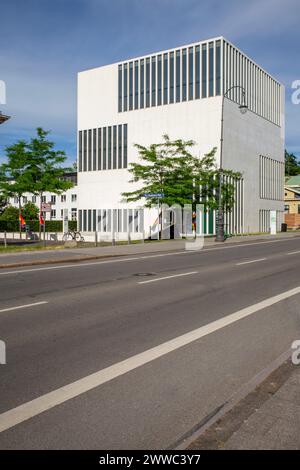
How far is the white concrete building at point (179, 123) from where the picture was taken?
155ft

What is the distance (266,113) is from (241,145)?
9621mm

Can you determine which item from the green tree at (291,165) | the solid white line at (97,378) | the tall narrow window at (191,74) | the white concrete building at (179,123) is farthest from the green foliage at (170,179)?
the green tree at (291,165)

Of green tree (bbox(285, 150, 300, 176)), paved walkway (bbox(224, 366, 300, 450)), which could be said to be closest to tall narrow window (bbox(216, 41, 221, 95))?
paved walkway (bbox(224, 366, 300, 450))

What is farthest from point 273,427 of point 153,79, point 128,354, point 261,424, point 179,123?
point 153,79

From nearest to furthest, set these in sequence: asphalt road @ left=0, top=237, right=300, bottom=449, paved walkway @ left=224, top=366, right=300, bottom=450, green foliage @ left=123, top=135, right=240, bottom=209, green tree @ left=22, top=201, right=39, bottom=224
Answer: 1. paved walkway @ left=224, top=366, right=300, bottom=450
2. asphalt road @ left=0, top=237, right=300, bottom=449
3. green foliage @ left=123, top=135, right=240, bottom=209
4. green tree @ left=22, top=201, right=39, bottom=224

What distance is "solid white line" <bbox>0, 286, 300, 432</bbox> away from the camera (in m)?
3.65

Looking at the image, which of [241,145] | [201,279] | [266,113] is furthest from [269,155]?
[201,279]

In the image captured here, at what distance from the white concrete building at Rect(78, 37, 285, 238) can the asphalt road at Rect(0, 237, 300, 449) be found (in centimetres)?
3562

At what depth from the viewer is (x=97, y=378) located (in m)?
4.45

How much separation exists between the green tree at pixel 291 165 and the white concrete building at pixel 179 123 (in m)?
72.6

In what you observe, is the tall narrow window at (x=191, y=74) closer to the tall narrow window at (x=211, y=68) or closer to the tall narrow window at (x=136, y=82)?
the tall narrow window at (x=211, y=68)

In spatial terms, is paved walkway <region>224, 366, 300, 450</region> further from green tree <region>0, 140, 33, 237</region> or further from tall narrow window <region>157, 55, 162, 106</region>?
tall narrow window <region>157, 55, 162, 106</region>

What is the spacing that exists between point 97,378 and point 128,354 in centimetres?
84

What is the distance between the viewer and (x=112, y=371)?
4.65 metres
